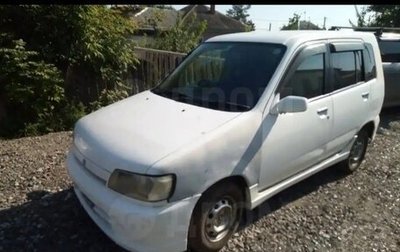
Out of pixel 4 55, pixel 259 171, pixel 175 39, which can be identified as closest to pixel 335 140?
pixel 259 171

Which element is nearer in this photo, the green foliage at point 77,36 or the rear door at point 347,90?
the rear door at point 347,90

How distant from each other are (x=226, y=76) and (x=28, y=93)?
3.92 m

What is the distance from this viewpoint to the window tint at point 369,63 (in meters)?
4.32

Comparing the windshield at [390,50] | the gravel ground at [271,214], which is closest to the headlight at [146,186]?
the gravel ground at [271,214]

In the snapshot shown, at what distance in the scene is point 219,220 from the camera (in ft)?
9.39

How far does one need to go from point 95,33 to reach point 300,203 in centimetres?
487

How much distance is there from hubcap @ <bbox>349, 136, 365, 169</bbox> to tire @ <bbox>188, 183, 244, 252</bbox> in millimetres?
2143

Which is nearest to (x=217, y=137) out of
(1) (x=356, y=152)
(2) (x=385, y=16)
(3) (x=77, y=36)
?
(1) (x=356, y=152)

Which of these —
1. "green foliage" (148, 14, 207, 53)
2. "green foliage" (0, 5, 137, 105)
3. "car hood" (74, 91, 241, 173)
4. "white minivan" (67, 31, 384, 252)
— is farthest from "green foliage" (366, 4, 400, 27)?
"car hood" (74, 91, 241, 173)

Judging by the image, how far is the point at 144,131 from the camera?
2.72 metres

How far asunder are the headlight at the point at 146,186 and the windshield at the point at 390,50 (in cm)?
659

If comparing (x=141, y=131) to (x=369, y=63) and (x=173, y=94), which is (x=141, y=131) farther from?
(x=369, y=63)

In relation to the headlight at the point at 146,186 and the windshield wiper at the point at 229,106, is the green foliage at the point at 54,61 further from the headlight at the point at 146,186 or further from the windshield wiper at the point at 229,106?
the headlight at the point at 146,186

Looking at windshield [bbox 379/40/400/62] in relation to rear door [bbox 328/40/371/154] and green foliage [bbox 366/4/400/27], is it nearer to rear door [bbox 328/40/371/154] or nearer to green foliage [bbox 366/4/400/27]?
rear door [bbox 328/40/371/154]
